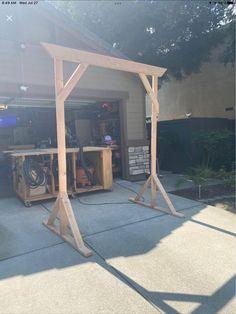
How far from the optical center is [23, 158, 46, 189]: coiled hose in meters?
5.39

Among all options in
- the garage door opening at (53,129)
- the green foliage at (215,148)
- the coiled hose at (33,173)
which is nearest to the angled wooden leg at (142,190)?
the garage door opening at (53,129)

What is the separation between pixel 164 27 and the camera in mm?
9422

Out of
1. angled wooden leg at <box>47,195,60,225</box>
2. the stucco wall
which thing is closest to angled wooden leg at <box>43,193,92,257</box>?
angled wooden leg at <box>47,195,60,225</box>

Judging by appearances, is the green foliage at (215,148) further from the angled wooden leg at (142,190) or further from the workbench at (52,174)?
the angled wooden leg at (142,190)

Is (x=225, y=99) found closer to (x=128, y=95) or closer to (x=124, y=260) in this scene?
(x=128, y=95)

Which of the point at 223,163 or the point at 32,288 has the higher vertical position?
the point at 223,163

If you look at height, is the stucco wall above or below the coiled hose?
above

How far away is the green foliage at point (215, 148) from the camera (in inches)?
312

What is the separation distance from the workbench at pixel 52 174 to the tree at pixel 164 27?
16.9 feet

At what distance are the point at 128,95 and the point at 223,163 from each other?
3617mm

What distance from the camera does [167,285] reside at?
2.55 meters

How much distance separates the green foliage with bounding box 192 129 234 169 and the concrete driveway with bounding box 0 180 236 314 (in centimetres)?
365

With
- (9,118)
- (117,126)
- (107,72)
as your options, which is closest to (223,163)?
(117,126)

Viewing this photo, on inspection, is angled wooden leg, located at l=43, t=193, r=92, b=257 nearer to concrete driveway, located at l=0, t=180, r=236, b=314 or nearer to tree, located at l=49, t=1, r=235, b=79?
concrete driveway, located at l=0, t=180, r=236, b=314
